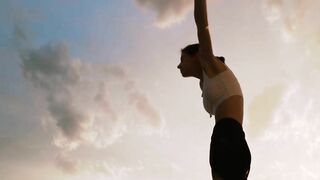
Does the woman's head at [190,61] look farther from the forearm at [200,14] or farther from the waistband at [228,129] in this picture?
the waistband at [228,129]

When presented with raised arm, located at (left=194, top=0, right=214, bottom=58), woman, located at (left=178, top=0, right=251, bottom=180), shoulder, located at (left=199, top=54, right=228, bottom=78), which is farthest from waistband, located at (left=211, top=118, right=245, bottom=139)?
raised arm, located at (left=194, top=0, right=214, bottom=58)

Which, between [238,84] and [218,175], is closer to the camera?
[218,175]

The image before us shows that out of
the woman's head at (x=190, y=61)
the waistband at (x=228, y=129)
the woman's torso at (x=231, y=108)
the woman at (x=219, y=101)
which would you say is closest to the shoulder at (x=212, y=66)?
the woman at (x=219, y=101)

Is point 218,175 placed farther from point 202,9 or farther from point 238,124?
point 202,9

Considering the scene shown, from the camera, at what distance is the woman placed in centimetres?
590

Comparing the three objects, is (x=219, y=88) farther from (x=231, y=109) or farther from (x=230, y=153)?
(x=230, y=153)

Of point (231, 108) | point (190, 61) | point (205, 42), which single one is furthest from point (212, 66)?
point (231, 108)

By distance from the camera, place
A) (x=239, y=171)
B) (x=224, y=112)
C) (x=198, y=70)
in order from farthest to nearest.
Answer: (x=198, y=70) < (x=224, y=112) < (x=239, y=171)

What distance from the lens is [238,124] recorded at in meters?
6.18

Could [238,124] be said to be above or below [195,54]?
below

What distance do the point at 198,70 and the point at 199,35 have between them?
23.5 inches

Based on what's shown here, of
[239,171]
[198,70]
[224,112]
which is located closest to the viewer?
[239,171]

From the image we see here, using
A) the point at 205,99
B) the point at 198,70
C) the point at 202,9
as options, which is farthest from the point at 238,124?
the point at 202,9

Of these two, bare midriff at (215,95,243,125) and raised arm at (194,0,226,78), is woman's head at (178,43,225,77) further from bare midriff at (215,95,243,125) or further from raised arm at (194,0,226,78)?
bare midriff at (215,95,243,125)
